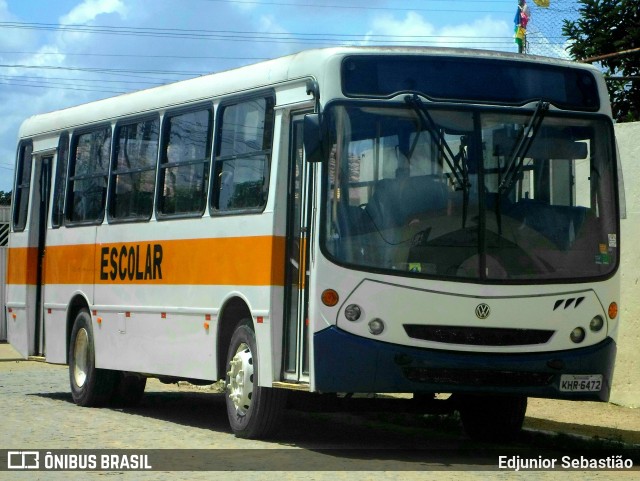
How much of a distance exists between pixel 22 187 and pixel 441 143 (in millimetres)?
8216

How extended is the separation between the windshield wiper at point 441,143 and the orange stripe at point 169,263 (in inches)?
63.0

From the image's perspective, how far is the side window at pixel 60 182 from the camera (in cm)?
1689

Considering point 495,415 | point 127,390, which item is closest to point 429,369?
point 495,415

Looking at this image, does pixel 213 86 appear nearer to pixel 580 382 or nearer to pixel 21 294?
pixel 580 382

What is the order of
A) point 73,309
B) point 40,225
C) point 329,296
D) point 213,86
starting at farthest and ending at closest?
point 40,225, point 73,309, point 213,86, point 329,296

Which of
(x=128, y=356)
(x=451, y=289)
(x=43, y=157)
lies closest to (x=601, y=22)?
(x=43, y=157)

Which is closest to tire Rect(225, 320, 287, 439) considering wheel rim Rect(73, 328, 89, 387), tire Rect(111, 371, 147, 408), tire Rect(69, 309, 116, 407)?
tire Rect(69, 309, 116, 407)

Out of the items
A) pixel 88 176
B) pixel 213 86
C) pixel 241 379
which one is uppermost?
pixel 213 86

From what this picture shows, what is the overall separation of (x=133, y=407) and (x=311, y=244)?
228 inches

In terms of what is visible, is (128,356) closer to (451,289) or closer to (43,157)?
(43,157)

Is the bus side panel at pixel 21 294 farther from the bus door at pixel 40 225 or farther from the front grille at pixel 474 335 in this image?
the front grille at pixel 474 335

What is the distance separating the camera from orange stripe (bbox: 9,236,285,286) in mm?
12039

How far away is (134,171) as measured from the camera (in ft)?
49.3

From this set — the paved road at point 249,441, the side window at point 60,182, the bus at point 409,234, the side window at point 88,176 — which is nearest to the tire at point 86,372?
the paved road at point 249,441
